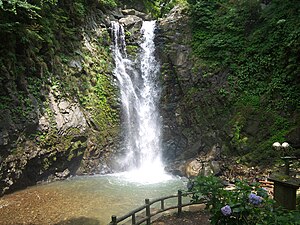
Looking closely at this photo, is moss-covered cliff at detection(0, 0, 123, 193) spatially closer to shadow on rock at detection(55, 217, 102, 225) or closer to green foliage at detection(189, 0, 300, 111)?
shadow on rock at detection(55, 217, 102, 225)

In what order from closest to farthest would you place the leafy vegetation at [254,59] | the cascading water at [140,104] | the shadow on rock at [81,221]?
the shadow on rock at [81,221] < the leafy vegetation at [254,59] < the cascading water at [140,104]

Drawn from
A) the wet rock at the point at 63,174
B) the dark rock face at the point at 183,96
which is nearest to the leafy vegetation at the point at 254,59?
the dark rock face at the point at 183,96

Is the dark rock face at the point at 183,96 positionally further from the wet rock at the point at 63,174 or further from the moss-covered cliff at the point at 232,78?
the wet rock at the point at 63,174

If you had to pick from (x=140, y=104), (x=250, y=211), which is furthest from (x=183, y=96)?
(x=250, y=211)

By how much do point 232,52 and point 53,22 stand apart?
30.4 ft

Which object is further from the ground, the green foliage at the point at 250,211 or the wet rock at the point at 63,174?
the green foliage at the point at 250,211

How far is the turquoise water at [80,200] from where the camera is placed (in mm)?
6590

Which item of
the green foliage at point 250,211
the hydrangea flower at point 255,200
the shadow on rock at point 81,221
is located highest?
the hydrangea flower at point 255,200

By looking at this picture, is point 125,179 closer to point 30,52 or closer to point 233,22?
point 30,52

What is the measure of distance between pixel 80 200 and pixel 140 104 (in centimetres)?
761

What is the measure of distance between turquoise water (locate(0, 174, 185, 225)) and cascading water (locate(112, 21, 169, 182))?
6.67 feet

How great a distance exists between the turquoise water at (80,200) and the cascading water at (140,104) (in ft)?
6.67

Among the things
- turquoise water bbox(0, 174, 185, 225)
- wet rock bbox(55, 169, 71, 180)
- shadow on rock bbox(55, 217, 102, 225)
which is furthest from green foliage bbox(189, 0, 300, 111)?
wet rock bbox(55, 169, 71, 180)

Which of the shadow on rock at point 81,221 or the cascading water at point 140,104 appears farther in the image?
the cascading water at point 140,104
